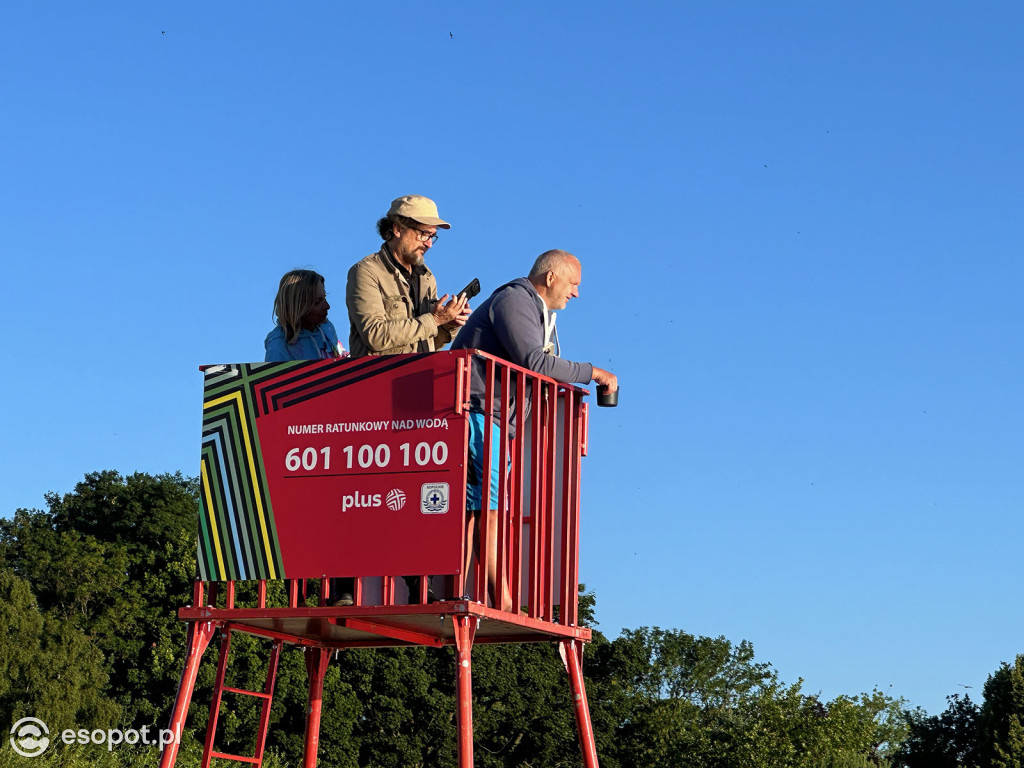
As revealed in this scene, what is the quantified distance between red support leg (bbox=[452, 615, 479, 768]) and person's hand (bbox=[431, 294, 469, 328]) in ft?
7.22

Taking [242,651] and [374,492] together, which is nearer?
[374,492]

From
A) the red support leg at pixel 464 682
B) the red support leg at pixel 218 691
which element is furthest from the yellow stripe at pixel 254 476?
the red support leg at pixel 464 682

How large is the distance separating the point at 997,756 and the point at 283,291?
6936cm

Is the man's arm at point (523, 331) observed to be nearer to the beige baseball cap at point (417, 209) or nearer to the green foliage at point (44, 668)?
the beige baseball cap at point (417, 209)

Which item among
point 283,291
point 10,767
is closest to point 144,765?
point 10,767

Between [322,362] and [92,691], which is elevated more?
[92,691]

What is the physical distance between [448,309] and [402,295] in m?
0.35

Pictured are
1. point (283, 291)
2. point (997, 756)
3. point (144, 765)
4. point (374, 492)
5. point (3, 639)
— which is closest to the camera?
point (374, 492)

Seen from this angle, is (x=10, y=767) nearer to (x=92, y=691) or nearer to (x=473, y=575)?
(x=473, y=575)

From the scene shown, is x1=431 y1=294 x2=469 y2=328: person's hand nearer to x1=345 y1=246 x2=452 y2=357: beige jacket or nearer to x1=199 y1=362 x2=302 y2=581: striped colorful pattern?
x1=345 y1=246 x2=452 y2=357: beige jacket

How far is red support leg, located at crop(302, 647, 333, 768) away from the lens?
10922 mm

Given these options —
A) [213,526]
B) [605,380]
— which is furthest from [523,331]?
[213,526]

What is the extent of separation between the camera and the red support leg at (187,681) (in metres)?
9.03

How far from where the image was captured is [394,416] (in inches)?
342
